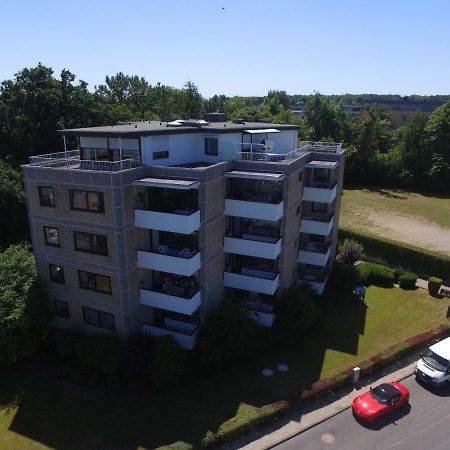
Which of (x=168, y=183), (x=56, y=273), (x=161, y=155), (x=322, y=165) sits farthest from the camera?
(x=322, y=165)

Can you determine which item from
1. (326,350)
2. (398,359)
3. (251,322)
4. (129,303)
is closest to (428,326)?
(398,359)

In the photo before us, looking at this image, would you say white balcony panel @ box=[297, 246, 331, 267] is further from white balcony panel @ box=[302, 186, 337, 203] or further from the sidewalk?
the sidewalk

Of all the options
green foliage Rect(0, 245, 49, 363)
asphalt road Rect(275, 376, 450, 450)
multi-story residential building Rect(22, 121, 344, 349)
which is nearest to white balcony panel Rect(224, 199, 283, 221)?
multi-story residential building Rect(22, 121, 344, 349)

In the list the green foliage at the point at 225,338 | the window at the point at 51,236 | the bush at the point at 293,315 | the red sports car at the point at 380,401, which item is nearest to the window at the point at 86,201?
the window at the point at 51,236

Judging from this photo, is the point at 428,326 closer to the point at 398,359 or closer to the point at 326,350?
the point at 398,359

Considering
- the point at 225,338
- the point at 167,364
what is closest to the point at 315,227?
the point at 225,338

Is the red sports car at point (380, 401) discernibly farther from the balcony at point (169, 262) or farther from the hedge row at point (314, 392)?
the balcony at point (169, 262)

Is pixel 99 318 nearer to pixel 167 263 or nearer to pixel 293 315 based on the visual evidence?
pixel 167 263
